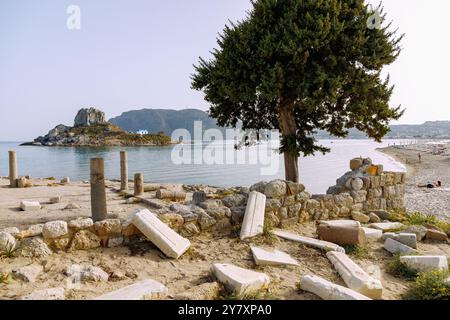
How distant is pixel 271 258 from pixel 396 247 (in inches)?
128

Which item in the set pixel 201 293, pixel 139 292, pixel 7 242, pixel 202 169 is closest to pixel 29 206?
pixel 7 242

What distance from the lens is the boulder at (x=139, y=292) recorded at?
13.4 ft

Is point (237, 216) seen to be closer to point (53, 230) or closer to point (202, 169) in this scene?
point (53, 230)

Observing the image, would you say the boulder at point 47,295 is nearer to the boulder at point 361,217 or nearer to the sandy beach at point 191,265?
the sandy beach at point 191,265

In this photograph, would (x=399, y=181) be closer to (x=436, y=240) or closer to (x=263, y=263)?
(x=436, y=240)

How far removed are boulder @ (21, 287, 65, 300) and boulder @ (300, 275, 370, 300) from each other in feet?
11.8

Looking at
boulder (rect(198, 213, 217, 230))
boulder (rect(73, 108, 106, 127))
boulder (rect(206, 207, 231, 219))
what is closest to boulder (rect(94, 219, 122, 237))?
boulder (rect(198, 213, 217, 230))

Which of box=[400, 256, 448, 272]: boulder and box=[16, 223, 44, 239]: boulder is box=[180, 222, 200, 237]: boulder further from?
box=[400, 256, 448, 272]: boulder

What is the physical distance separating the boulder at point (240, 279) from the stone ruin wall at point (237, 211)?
7.27 ft

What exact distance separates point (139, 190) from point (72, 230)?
44.9 ft

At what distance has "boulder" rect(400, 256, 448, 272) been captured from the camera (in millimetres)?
5536

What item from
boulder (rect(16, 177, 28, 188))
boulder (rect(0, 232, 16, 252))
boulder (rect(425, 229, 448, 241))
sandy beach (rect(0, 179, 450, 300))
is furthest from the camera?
boulder (rect(16, 177, 28, 188))

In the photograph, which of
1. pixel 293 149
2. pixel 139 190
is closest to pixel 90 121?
pixel 139 190

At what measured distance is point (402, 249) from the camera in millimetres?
6801
